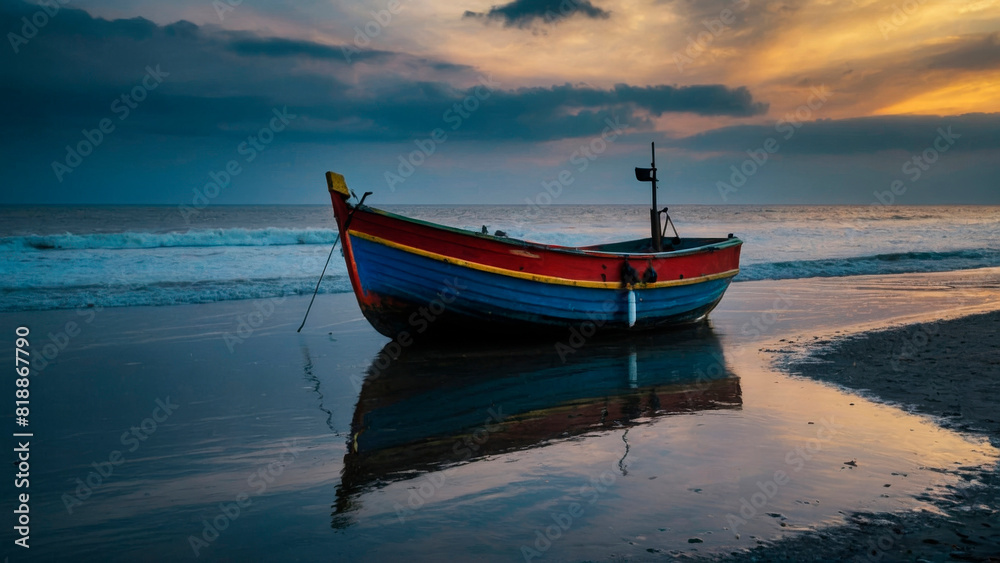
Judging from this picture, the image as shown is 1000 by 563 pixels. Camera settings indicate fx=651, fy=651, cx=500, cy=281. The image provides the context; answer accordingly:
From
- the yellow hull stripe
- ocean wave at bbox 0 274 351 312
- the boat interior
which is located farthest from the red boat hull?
ocean wave at bbox 0 274 351 312

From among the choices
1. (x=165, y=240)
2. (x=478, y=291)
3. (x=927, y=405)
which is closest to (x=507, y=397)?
(x=478, y=291)

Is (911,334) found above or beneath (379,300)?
beneath

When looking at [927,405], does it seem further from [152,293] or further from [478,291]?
[152,293]

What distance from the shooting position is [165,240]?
91.2 ft

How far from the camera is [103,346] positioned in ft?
30.1

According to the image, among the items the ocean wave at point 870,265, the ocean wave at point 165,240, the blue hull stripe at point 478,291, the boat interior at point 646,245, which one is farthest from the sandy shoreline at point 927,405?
the ocean wave at point 165,240

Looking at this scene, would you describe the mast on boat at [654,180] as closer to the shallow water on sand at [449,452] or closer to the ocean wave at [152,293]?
the shallow water on sand at [449,452]

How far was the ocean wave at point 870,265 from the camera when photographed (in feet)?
63.5

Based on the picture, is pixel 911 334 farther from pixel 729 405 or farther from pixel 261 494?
pixel 261 494

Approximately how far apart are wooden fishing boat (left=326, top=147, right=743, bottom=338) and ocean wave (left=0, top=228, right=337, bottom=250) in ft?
73.6

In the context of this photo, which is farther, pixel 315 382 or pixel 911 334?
pixel 911 334

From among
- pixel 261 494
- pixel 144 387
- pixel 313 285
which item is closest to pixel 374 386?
pixel 144 387

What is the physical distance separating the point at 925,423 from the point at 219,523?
221 inches

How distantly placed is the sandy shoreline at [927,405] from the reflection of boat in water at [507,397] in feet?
5.08
